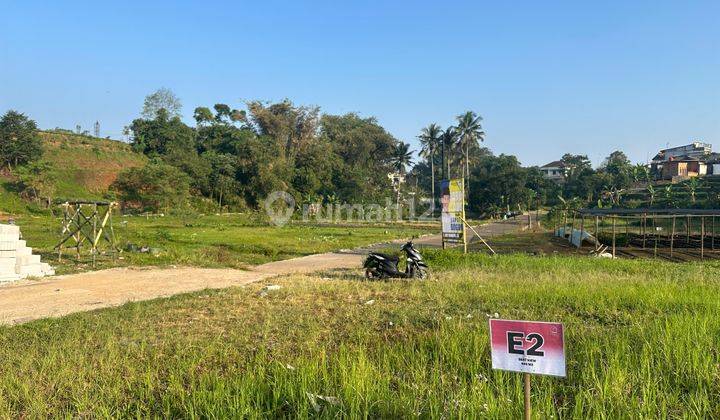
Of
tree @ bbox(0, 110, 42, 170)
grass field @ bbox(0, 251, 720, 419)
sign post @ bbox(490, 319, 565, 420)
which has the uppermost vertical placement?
tree @ bbox(0, 110, 42, 170)

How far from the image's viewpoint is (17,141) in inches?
1638

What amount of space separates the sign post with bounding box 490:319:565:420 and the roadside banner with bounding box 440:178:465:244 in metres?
11.7

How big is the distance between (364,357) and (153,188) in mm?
44286

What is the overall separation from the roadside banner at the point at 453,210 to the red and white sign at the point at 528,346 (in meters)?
11.7

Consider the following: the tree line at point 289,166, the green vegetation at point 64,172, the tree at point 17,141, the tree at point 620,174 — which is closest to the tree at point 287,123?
the tree line at point 289,166

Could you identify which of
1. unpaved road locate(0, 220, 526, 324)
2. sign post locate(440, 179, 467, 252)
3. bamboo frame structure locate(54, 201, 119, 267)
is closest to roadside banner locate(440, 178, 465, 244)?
sign post locate(440, 179, 467, 252)

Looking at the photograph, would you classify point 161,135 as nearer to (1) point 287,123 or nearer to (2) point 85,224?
(1) point 287,123

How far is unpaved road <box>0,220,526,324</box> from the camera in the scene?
25.5 feet

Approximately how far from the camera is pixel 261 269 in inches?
525

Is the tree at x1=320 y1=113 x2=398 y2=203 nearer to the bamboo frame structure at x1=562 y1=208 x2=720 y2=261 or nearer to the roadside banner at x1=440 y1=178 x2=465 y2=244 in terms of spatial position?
the bamboo frame structure at x1=562 y1=208 x2=720 y2=261

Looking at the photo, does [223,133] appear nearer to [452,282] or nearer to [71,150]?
[71,150]

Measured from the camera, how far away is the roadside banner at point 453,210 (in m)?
14.3

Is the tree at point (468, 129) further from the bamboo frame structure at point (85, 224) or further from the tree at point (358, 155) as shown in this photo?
the bamboo frame structure at point (85, 224)

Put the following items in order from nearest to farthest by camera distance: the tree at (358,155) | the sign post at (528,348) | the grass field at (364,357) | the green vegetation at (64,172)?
the sign post at (528,348), the grass field at (364,357), the green vegetation at (64,172), the tree at (358,155)
